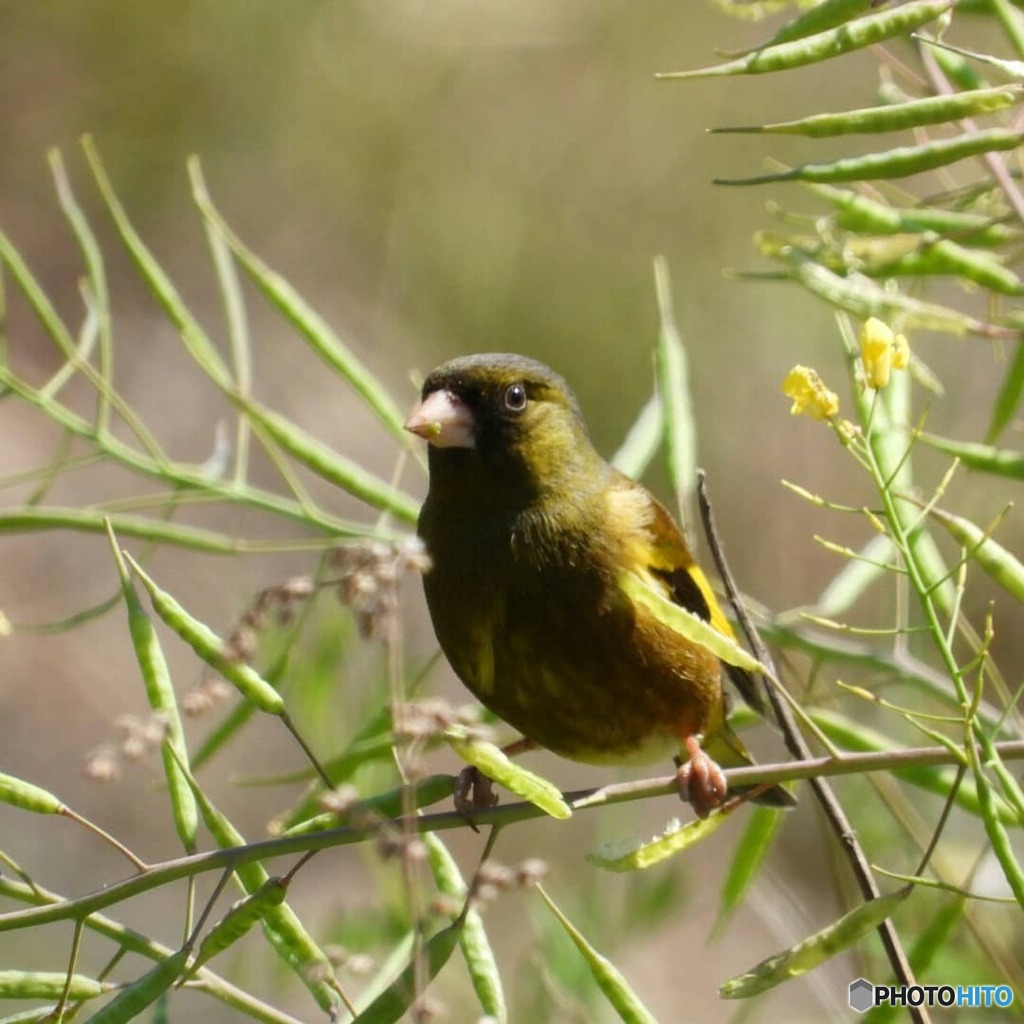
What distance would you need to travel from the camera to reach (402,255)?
7.86m

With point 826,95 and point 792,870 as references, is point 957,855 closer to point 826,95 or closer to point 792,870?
point 792,870

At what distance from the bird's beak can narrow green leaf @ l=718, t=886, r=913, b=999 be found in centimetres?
133

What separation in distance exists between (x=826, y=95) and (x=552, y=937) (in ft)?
15.9

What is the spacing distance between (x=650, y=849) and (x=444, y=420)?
1269 millimetres

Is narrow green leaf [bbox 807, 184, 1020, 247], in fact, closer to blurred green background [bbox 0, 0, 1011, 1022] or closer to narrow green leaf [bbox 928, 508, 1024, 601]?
narrow green leaf [bbox 928, 508, 1024, 601]

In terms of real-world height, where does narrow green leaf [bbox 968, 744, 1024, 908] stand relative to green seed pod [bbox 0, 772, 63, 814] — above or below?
below

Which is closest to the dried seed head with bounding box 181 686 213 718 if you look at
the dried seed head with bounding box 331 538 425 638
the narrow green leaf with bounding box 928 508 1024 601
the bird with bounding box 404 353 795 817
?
the dried seed head with bounding box 331 538 425 638

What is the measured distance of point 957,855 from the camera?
4.11 metres

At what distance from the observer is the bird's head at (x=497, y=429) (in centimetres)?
304

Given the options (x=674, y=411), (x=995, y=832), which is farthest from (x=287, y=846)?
(x=674, y=411)

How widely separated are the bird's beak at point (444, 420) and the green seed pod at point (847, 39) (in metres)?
1.12

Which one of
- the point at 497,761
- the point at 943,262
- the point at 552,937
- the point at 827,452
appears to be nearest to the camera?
the point at 497,761

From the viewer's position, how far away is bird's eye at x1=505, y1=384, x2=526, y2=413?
3125 mm

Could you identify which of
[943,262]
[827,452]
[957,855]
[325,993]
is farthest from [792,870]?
[325,993]
